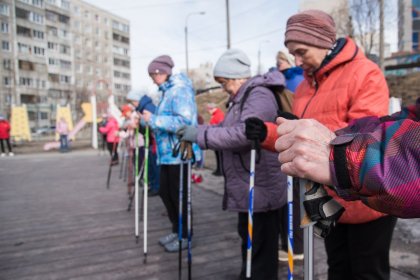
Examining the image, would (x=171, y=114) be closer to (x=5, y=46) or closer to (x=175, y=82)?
(x=175, y=82)

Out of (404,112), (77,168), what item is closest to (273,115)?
(404,112)

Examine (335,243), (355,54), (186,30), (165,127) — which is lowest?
(335,243)

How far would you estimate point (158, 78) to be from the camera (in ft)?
13.2

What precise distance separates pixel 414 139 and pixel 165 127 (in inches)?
116

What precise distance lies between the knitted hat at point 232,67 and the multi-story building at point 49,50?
734cm

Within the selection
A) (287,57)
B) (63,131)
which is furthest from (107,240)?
(63,131)

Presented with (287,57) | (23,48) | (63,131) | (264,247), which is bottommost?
Answer: (264,247)

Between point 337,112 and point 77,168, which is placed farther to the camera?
point 77,168

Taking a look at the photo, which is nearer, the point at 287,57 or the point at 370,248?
the point at 370,248

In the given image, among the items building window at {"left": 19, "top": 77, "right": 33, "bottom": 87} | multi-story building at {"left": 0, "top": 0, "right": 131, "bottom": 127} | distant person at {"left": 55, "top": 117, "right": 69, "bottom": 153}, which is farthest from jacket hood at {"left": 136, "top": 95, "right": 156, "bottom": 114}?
building window at {"left": 19, "top": 77, "right": 33, "bottom": 87}

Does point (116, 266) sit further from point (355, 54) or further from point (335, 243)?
point (355, 54)

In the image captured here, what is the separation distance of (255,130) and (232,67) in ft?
Answer: 2.79

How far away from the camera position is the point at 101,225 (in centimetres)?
499

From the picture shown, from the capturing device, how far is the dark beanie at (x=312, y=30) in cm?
202
